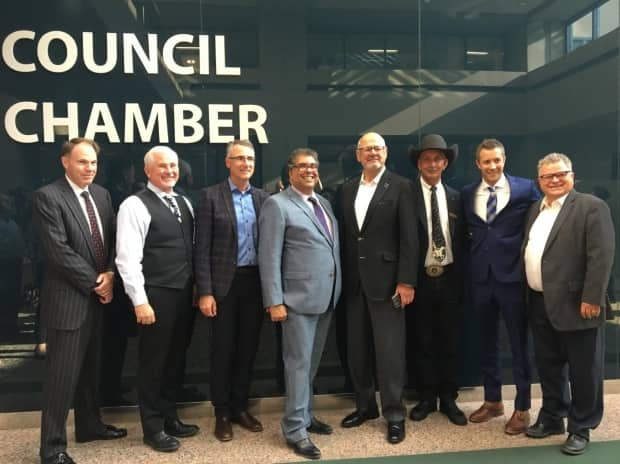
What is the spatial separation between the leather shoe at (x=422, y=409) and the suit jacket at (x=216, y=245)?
61.4 inches

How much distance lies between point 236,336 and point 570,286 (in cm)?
198

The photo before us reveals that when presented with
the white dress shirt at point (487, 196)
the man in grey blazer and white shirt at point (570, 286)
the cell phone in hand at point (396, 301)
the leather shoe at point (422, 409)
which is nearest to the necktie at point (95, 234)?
the cell phone in hand at point (396, 301)

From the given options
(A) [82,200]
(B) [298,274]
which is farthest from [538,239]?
(A) [82,200]

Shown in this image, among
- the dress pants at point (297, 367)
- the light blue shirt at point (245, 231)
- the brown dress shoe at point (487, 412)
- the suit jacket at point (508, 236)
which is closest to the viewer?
the dress pants at point (297, 367)

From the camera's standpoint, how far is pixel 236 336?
10.2ft

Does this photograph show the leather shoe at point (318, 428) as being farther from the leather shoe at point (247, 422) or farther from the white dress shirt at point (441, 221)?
the white dress shirt at point (441, 221)

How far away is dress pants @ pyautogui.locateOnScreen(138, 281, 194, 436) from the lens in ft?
9.39

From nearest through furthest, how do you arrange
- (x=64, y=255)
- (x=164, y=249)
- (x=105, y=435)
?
(x=64, y=255), (x=164, y=249), (x=105, y=435)

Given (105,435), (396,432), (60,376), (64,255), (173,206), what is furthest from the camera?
(105,435)

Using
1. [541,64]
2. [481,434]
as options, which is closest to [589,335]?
[481,434]

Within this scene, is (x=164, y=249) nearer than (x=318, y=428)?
Yes

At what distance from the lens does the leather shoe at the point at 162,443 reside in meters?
2.96

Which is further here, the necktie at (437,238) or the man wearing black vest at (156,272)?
the necktie at (437,238)

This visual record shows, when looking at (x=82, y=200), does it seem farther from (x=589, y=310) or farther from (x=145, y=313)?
(x=589, y=310)
